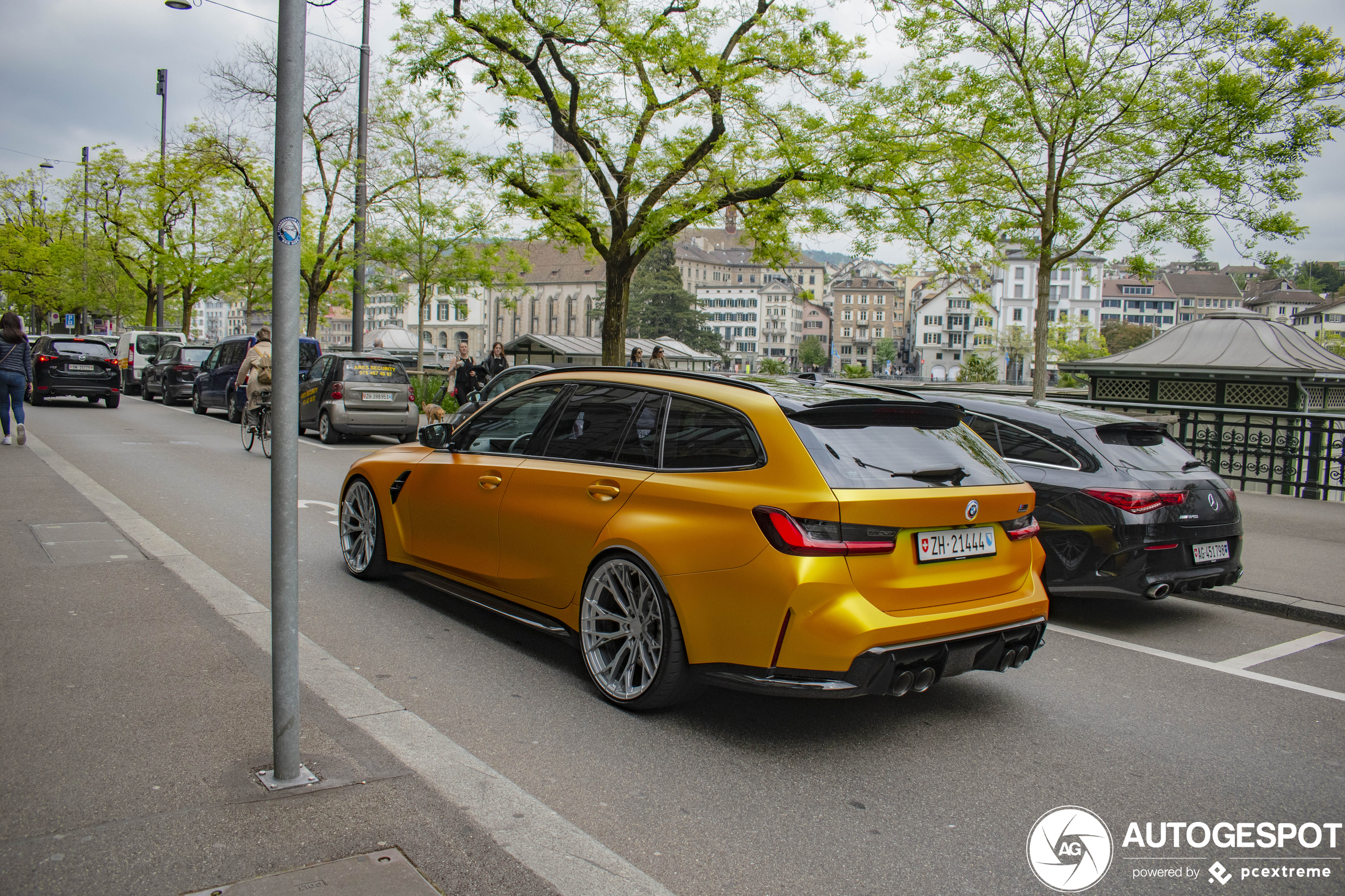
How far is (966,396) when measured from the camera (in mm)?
7145

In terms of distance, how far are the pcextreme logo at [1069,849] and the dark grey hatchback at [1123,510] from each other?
298cm

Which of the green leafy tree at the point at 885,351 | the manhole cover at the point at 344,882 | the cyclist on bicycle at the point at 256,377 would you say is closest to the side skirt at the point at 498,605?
the manhole cover at the point at 344,882

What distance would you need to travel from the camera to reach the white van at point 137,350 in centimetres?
3256

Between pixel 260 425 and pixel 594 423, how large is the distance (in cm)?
1157

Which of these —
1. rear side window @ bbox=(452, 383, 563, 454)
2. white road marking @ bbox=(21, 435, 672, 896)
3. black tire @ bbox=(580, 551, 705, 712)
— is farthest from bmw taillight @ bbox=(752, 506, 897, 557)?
A: rear side window @ bbox=(452, 383, 563, 454)

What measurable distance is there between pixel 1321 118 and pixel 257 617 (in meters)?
15.4

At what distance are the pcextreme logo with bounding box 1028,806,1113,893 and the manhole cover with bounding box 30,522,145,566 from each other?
6.36 meters

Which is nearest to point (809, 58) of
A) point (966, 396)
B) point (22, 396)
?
point (966, 396)

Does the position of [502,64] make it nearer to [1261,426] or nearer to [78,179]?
[1261,426]

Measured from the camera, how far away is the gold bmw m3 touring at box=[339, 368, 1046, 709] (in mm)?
3758

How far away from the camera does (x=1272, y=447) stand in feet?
44.2

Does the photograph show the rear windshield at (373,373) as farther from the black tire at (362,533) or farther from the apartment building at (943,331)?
the apartment building at (943,331)

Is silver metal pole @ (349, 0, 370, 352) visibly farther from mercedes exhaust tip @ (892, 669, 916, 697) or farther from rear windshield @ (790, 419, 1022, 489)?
mercedes exhaust tip @ (892, 669, 916, 697)

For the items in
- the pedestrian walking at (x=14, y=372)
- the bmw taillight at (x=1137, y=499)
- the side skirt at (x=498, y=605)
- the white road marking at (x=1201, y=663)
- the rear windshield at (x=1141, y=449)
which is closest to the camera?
the side skirt at (x=498, y=605)
